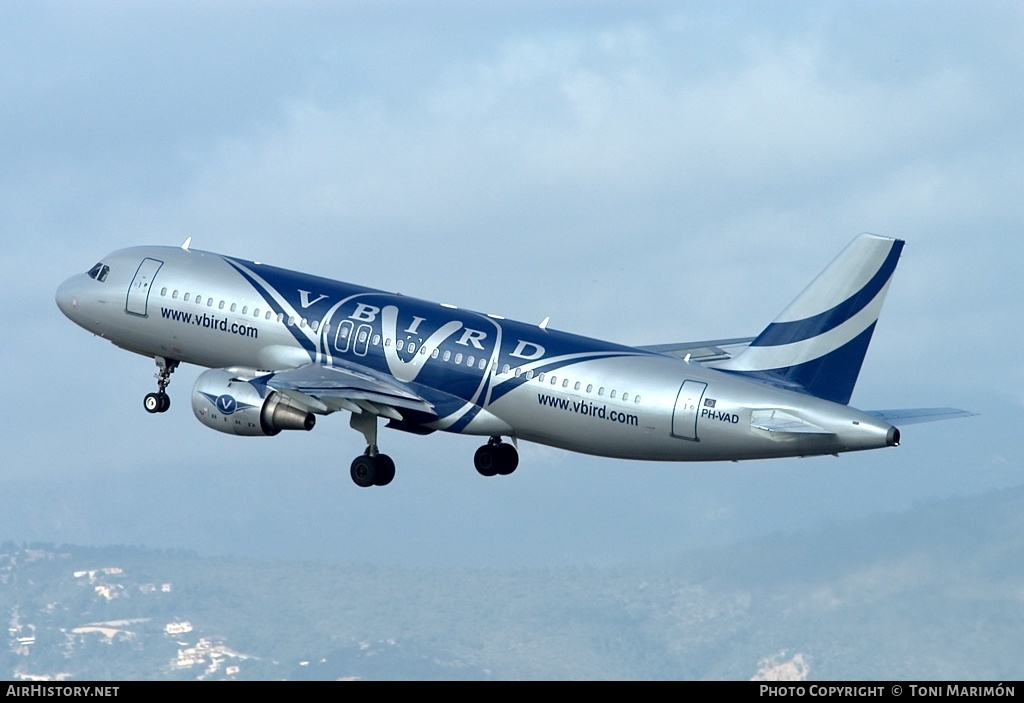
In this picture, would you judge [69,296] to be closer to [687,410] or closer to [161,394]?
[161,394]

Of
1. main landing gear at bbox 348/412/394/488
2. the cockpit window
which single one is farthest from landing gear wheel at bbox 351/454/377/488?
the cockpit window

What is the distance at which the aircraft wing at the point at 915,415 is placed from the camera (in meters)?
58.1

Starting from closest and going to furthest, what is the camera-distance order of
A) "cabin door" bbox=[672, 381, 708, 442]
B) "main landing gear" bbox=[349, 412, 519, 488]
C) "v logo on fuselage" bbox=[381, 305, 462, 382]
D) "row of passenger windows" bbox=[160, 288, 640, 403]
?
"cabin door" bbox=[672, 381, 708, 442], "row of passenger windows" bbox=[160, 288, 640, 403], "v logo on fuselage" bbox=[381, 305, 462, 382], "main landing gear" bbox=[349, 412, 519, 488]

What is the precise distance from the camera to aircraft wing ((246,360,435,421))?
63.0 metres

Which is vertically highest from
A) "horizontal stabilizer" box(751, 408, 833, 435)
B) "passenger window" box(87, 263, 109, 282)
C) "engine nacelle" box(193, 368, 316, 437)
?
"passenger window" box(87, 263, 109, 282)

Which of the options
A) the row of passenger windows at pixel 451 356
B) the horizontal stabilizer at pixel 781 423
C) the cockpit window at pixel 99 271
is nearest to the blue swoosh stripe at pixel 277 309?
the row of passenger windows at pixel 451 356

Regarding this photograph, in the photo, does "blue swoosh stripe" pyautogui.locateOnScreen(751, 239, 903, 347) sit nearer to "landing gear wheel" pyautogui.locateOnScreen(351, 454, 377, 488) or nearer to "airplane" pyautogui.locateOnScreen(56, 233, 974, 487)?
"airplane" pyautogui.locateOnScreen(56, 233, 974, 487)

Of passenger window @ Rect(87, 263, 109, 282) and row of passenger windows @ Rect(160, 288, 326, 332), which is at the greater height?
passenger window @ Rect(87, 263, 109, 282)

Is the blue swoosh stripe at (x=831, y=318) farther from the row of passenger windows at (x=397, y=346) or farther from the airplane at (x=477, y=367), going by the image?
the row of passenger windows at (x=397, y=346)

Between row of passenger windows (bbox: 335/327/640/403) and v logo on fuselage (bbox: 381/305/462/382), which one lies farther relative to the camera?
v logo on fuselage (bbox: 381/305/462/382)

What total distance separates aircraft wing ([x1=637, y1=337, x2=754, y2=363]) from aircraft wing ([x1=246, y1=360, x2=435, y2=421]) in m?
11.4

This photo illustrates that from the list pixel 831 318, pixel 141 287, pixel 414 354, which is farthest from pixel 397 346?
pixel 831 318

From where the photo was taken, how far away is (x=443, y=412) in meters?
64.2

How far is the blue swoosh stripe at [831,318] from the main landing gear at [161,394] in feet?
78.8
